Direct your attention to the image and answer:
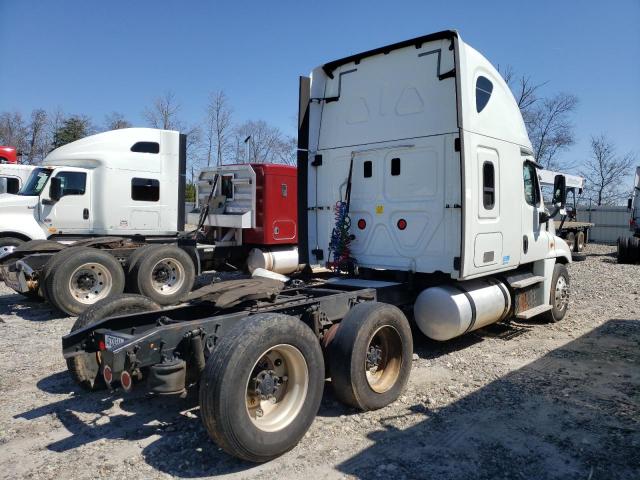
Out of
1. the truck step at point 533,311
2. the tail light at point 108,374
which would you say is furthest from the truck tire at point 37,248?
the truck step at point 533,311

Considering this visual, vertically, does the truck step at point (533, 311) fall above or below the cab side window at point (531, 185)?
below

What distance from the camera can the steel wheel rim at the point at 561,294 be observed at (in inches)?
315

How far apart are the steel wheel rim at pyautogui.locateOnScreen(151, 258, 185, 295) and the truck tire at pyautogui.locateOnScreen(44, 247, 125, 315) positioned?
31.5 inches

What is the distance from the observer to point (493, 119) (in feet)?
20.4

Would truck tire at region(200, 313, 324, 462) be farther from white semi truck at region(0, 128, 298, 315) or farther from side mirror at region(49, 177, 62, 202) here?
side mirror at region(49, 177, 62, 202)

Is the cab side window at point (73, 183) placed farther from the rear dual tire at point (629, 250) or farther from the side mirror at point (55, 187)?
the rear dual tire at point (629, 250)

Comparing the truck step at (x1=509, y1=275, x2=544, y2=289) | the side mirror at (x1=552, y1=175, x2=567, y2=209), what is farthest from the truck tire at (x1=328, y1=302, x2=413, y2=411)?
the side mirror at (x1=552, y1=175, x2=567, y2=209)

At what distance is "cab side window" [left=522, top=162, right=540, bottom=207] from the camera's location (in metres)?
7.17

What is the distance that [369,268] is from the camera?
6.45m

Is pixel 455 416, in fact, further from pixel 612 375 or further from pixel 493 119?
pixel 493 119

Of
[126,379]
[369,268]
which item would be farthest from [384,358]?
[126,379]

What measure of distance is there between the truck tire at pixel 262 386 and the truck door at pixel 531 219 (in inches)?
172

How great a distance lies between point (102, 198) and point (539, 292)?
848cm

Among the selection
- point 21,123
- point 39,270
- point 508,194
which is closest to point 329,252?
point 508,194
